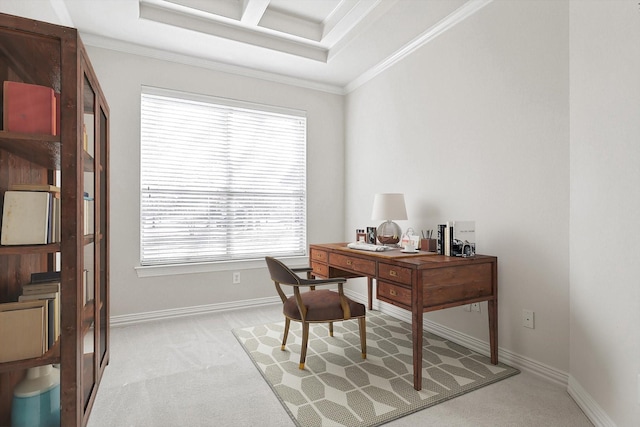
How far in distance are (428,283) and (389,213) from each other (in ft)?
3.06

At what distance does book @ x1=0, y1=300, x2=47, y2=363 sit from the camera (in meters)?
1.15

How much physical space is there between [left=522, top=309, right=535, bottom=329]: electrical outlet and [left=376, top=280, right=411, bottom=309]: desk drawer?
829 mm

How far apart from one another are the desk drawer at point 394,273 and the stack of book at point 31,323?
167 cm

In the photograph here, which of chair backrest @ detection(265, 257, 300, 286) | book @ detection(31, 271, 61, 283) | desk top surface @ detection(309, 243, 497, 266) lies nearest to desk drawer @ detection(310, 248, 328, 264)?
desk top surface @ detection(309, 243, 497, 266)

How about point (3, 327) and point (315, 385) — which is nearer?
point (3, 327)

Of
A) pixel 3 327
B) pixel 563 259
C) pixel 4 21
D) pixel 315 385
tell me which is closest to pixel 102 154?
pixel 4 21

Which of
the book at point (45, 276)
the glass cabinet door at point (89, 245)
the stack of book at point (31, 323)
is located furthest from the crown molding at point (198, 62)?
the stack of book at point (31, 323)

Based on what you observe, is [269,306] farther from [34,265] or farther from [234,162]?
[34,265]

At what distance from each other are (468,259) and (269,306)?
2.26 metres

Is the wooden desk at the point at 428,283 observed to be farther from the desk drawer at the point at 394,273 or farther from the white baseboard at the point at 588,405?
the white baseboard at the point at 588,405

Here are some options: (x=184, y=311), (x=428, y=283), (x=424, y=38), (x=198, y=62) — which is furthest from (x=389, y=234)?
(x=198, y=62)

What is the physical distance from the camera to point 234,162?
3.56m

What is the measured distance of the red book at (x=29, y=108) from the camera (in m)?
1.18

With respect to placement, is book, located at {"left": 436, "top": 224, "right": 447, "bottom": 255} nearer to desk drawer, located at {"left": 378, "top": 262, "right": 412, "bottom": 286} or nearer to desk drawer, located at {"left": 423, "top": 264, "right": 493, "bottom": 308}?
desk drawer, located at {"left": 423, "top": 264, "right": 493, "bottom": 308}
